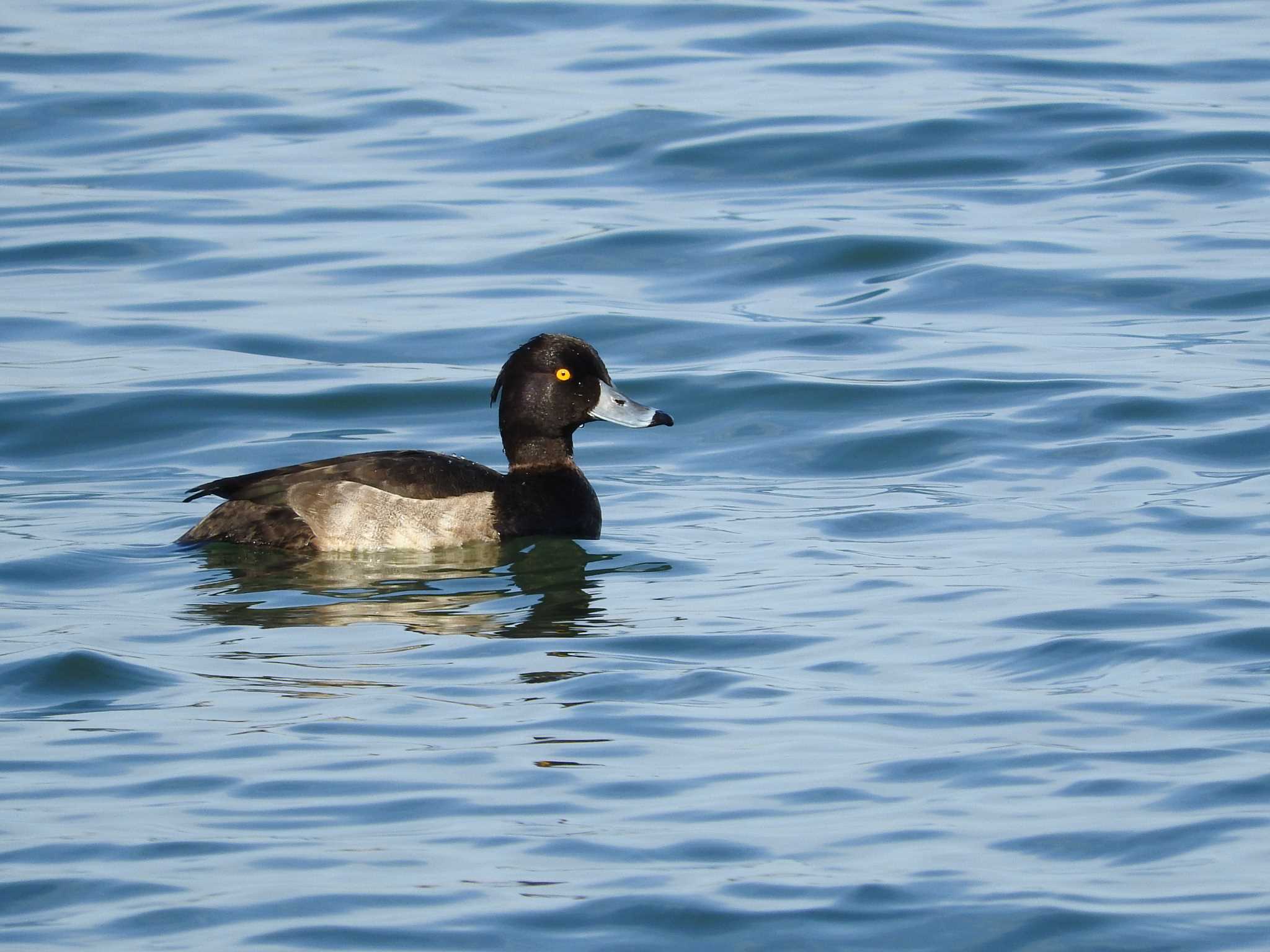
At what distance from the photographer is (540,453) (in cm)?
1056

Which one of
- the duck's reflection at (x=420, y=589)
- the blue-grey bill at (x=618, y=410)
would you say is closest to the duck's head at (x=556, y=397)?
the blue-grey bill at (x=618, y=410)

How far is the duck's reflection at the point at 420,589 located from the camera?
8555 mm

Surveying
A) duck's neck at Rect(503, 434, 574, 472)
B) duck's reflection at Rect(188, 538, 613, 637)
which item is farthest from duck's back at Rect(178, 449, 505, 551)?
duck's neck at Rect(503, 434, 574, 472)

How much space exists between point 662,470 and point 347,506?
2.17 m

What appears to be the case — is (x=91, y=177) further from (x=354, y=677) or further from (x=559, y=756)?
(x=559, y=756)

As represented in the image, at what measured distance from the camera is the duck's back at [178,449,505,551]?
9.86m

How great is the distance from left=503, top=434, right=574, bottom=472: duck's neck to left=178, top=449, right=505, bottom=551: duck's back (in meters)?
0.57

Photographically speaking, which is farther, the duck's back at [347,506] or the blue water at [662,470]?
the duck's back at [347,506]

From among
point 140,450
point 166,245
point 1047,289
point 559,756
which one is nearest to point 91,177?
point 166,245

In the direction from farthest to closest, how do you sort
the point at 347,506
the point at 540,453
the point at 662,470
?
the point at 662,470, the point at 540,453, the point at 347,506

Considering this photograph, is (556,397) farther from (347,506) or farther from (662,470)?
(347,506)

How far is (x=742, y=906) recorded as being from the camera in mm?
5504

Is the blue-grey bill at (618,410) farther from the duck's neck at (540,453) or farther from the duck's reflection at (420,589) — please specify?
the duck's reflection at (420,589)

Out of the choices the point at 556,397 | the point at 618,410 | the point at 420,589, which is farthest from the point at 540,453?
the point at 420,589
